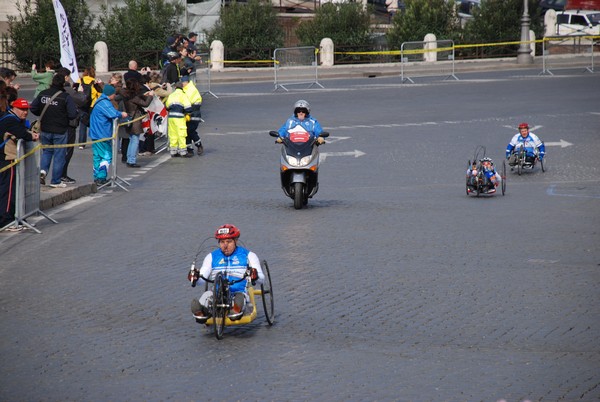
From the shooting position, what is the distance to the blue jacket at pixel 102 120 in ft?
69.2

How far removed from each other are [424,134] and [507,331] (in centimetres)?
2016

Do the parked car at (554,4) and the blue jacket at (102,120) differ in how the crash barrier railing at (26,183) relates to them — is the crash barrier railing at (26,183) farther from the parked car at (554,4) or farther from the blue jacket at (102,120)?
the parked car at (554,4)

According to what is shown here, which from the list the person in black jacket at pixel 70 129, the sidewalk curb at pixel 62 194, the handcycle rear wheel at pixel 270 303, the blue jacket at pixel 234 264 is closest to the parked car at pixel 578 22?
the person in black jacket at pixel 70 129

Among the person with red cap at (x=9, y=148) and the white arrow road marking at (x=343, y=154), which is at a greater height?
the person with red cap at (x=9, y=148)

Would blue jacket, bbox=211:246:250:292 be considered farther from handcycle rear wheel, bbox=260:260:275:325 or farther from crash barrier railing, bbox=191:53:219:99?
crash barrier railing, bbox=191:53:219:99

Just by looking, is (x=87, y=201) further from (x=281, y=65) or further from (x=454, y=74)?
(x=454, y=74)

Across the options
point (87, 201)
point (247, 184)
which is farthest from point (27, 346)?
point (247, 184)

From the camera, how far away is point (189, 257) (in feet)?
45.6

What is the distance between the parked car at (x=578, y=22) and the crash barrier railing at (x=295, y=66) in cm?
1790

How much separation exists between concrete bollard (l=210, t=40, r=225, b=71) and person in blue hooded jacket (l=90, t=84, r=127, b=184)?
27.5 meters

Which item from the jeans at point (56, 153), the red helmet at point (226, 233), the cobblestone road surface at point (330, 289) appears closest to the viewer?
the cobblestone road surface at point (330, 289)

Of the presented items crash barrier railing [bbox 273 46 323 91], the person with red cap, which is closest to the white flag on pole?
the person with red cap

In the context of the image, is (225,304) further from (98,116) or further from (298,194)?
(98,116)

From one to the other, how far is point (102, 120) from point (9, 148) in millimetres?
5234
